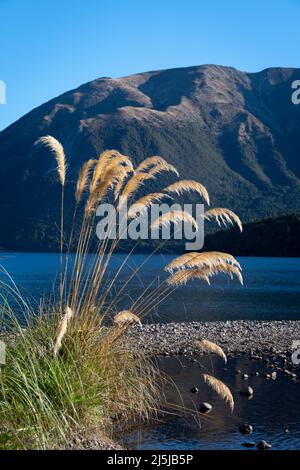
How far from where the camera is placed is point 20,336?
20.3ft

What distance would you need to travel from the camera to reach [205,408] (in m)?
9.69

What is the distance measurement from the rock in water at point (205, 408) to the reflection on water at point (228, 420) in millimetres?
88

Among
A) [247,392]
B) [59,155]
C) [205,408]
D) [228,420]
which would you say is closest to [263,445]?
[228,420]

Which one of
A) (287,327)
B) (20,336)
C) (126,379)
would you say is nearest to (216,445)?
(126,379)

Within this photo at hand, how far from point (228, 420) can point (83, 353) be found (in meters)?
3.54

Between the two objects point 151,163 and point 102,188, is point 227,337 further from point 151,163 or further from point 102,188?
point 102,188

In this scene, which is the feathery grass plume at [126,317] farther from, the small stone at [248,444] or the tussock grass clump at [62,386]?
the small stone at [248,444]

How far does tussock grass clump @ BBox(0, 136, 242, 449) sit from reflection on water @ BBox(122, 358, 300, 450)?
25.6 inches

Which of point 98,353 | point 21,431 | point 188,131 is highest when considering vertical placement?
point 188,131

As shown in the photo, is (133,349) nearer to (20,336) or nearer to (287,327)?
(20,336)

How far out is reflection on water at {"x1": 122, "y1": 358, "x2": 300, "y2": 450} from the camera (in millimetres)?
7852

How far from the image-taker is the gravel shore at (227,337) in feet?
57.9

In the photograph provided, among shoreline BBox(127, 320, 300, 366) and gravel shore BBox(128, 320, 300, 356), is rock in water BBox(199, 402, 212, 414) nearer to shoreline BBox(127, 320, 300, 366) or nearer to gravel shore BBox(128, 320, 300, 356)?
shoreline BBox(127, 320, 300, 366)

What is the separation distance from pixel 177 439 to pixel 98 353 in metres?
2.03
